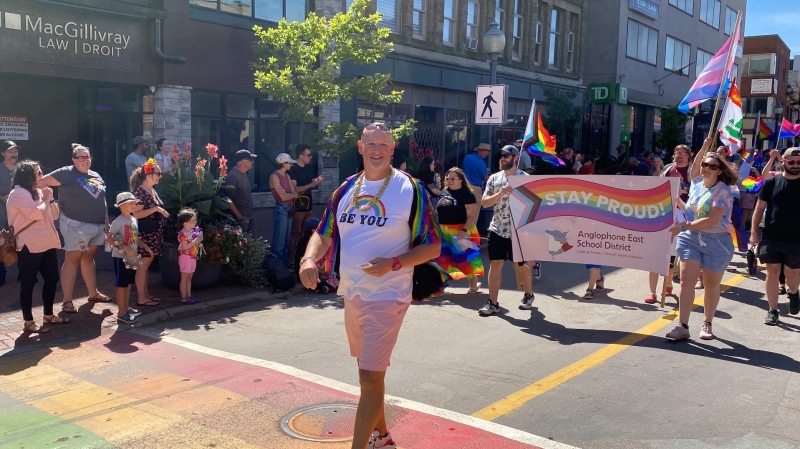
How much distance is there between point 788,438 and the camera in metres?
4.70

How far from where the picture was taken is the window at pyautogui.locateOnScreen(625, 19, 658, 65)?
34.0 metres

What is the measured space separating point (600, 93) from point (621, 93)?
0.98 metres

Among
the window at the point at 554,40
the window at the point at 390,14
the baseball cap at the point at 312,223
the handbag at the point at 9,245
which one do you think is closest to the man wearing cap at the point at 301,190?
the baseball cap at the point at 312,223

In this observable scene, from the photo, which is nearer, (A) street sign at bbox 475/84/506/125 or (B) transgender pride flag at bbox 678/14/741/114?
(B) transgender pride flag at bbox 678/14/741/114

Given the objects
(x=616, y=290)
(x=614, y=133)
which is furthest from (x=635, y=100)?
(x=616, y=290)

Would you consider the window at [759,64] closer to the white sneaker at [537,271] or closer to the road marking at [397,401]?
the white sneaker at [537,271]

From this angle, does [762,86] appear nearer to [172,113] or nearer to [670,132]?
[670,132]

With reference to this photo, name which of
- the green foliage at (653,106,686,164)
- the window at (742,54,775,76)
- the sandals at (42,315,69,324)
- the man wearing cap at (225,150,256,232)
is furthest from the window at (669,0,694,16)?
the sandals at (42,315,69,324)

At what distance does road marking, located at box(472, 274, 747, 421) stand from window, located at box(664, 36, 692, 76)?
33461 mm

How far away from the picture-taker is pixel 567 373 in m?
6.07

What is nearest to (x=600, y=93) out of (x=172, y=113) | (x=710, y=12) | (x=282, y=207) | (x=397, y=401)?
(x=710, y=12)

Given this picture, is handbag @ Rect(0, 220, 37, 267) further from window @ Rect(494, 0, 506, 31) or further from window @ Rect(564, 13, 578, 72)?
window @ Rect(564, 13, 578, 72)

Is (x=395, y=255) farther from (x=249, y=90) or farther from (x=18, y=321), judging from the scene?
(x=249, y=90)

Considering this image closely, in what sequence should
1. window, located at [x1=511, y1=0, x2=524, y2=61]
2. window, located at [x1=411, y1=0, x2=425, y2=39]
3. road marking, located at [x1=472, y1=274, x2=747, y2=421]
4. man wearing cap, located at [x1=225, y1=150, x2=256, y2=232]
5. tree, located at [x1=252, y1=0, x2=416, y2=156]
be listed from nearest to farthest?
road marking, located at [x1=472, y1=274, x2=747, y2=421], man wearing cap, located at [x1=225, y1=150, x2=256, y2=232], tree, located at [x1=252, y1=0, x2=416, y2=156], window, located at [x1=411, y1=0, x2=425, y2=39], window, located at [x1=511, y1=0, x2=524, y2=61]
